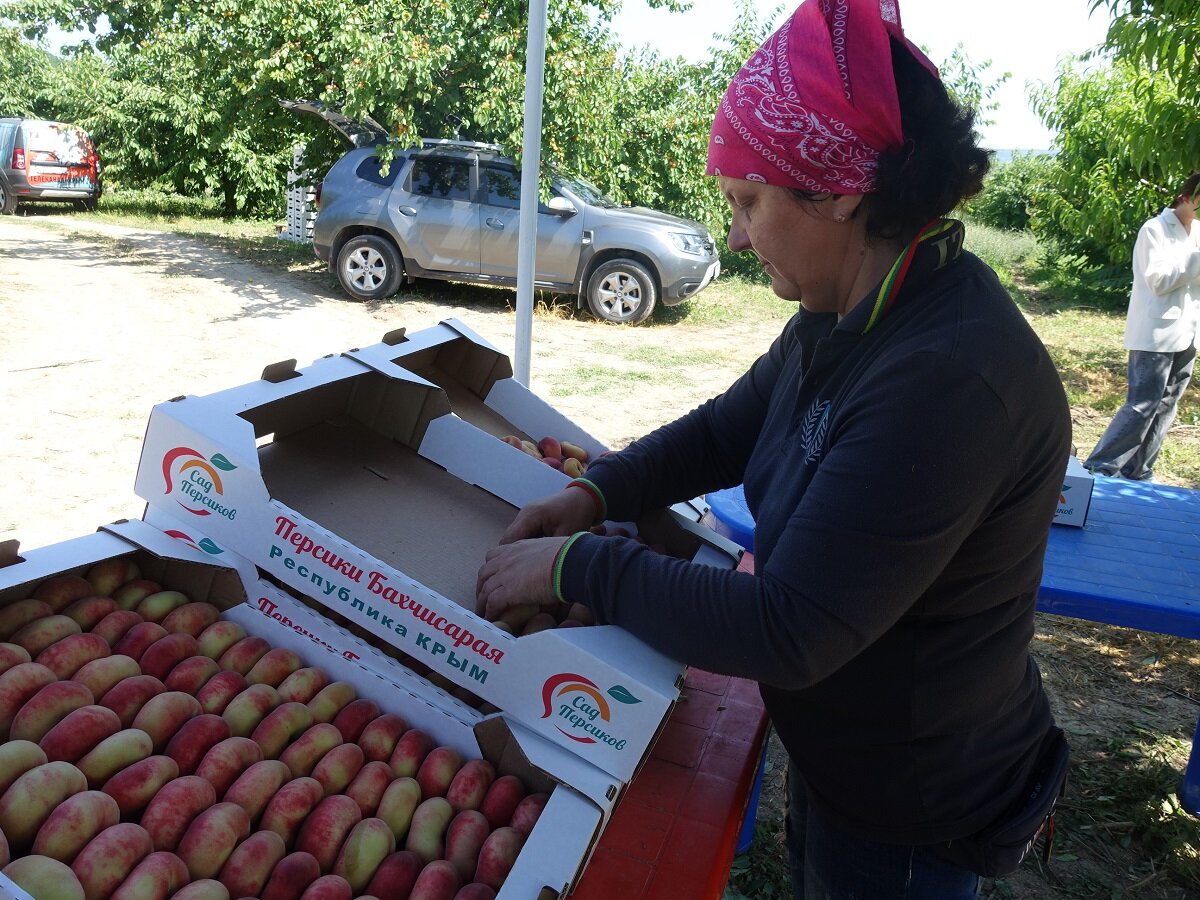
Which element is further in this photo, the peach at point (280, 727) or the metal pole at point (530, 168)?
the metal pole at point (530, 168)

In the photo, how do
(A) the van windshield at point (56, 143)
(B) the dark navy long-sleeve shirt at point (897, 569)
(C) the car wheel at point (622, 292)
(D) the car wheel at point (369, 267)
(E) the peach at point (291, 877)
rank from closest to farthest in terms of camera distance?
(B) the dark navy long-sleeve shirt at point (897, 569) → (E) the peach at point (291, 877) → (C) the car wheel at point (622, 292) → (D) the car wheel at point (369, 267) → (A) the van windshield at point (56, 143)

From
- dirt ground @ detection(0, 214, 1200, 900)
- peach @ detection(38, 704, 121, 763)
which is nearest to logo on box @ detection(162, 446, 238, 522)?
peach @ detection(38, 704, 121, 763)

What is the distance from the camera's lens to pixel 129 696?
1.41 meters

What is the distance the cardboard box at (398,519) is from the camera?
4.32 feet

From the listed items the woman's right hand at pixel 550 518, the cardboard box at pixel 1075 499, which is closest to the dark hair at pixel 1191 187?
the cardboard box at pixel 1075 499

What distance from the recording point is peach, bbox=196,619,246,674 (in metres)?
1.56

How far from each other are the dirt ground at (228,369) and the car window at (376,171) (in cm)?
129

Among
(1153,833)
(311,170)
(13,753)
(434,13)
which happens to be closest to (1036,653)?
(1153,833)

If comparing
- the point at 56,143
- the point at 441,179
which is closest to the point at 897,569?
the point at 441,179

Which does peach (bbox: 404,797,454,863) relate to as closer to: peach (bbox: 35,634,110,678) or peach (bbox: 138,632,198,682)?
peach (bbox: 138,632,198,682)

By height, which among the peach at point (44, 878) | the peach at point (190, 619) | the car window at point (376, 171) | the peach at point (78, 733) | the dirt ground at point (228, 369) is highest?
the car window at point (376, 171)

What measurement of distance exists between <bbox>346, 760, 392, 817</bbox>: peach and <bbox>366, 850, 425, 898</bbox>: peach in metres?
0.11

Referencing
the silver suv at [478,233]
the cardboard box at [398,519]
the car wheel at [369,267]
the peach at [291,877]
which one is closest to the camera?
the peach at [291,877]

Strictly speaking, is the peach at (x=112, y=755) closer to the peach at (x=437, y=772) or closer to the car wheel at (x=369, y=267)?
the peach at (x=437, y=772)
